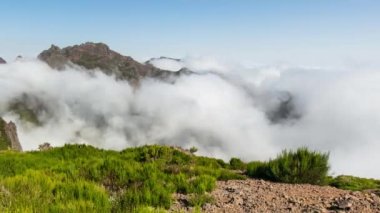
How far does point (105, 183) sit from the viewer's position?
1392 centimetres

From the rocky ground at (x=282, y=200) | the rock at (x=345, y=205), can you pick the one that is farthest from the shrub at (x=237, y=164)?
the rock at (x=345, y=205)

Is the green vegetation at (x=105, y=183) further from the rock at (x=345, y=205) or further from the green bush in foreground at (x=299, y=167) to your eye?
the rock at (x=345, y=205)

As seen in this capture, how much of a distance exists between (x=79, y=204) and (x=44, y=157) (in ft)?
39.7

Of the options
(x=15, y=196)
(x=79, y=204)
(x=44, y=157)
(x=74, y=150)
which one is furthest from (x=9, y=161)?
(x=79, y=204)

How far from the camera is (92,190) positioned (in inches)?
428

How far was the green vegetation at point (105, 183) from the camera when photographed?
924 cm

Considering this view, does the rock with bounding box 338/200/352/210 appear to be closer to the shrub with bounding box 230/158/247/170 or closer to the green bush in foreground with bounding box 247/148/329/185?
the green bush in foreground with bounding box 247/148/329/185

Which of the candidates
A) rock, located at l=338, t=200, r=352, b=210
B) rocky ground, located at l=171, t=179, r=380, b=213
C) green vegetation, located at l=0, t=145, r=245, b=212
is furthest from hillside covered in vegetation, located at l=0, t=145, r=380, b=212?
rock, located at l=338, t=200, r=352, b=210

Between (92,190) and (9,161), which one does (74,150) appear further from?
(92,190)

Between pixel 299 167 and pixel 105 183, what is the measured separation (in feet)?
19.4

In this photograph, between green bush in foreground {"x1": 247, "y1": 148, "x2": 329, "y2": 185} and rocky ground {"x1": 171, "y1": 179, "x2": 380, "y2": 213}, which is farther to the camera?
green bush in foreground {"x1": 247, "y1": 148, "x2": 329, "y2": 185}

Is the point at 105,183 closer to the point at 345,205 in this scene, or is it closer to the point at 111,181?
the point at 111,181

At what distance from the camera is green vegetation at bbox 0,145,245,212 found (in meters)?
9.24

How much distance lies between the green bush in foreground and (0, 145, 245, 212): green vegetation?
4.53 ft
